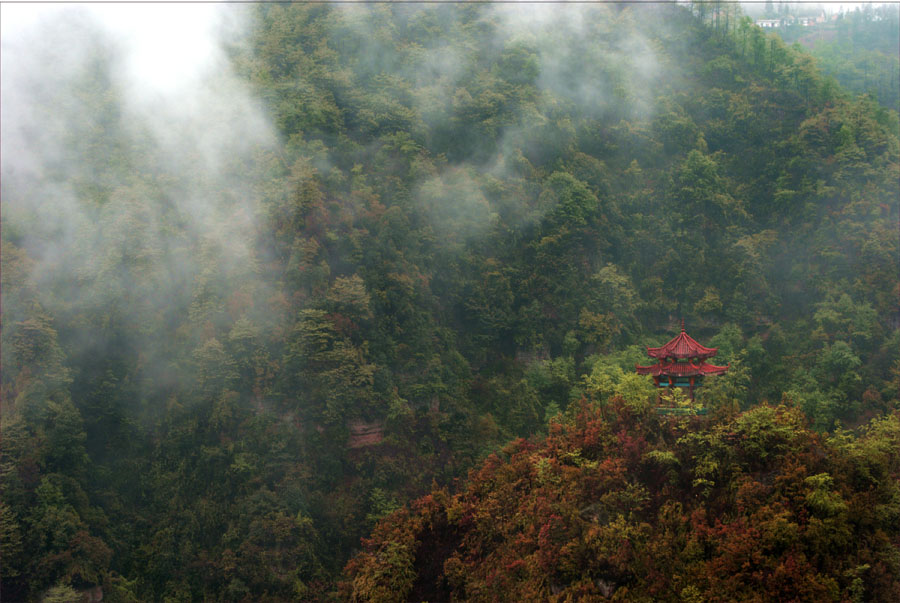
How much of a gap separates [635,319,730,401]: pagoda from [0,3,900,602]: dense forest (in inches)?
63.9

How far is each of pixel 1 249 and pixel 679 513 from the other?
24.7m

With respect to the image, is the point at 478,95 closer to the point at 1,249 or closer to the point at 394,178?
the point at 394,178

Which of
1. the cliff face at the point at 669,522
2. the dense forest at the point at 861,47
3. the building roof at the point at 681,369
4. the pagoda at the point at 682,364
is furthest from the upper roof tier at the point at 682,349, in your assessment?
the dense forest at the point at 861,47

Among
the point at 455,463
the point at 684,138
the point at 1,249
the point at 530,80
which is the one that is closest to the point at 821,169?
the point at 684,138

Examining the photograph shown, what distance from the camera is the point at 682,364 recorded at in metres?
23.2

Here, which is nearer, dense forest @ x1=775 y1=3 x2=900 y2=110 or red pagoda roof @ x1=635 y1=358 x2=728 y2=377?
red pagoda roof @ x1=635 y1=358 x2=728 y2=377

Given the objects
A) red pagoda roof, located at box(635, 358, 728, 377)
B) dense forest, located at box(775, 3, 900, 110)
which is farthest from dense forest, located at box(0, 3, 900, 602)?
dense forest, located at box(775, 3, 900, 110)

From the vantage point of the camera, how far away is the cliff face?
16.5 meters

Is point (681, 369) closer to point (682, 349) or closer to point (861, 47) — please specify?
point (682, 349)

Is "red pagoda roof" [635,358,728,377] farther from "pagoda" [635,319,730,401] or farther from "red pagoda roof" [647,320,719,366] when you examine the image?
"red pagoda roof" [647,320,719,366]

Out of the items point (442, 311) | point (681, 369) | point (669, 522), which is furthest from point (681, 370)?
point (442, 311)

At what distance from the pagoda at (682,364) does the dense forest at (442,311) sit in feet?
5.33

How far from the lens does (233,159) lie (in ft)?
112

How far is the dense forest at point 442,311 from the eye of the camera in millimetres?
19109
